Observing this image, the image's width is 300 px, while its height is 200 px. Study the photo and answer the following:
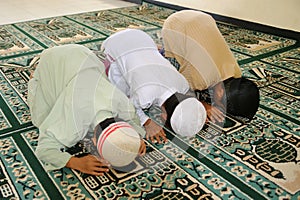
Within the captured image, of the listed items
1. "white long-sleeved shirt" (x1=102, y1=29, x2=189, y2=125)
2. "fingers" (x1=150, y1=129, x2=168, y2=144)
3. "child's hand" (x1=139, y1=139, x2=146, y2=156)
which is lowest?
"fingers" (x1=150, y1=129, x2=168, y2=144)

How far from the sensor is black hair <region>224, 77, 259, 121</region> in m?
1.63

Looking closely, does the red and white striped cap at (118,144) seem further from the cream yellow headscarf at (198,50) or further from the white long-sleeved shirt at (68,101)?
the cream yellow headscarf at (198,50)

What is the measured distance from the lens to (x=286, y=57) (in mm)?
2615

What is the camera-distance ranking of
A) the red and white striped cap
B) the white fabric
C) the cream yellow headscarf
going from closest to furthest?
the red and white striped cap, the white fabric, the cream yellow headscarf

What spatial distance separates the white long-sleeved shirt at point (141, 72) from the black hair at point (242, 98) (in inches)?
8.3

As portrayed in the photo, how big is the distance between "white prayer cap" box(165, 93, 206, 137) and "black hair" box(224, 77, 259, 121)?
253mm

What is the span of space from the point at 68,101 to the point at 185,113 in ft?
1.55

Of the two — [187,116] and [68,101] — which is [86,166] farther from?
[187,116]

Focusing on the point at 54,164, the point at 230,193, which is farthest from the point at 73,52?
the point at 230,193

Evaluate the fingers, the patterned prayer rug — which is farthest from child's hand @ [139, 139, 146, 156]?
the fingers

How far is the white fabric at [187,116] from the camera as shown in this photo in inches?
56.4

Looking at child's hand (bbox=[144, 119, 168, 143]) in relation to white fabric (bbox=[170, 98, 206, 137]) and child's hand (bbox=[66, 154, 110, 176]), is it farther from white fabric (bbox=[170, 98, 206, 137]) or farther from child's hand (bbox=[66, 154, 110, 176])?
child's hand (bbox=[66, 154, 110, 176])

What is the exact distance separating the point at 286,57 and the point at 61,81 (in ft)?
5.86

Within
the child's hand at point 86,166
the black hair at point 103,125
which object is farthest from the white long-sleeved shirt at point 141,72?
the child's hand at point 86,166
